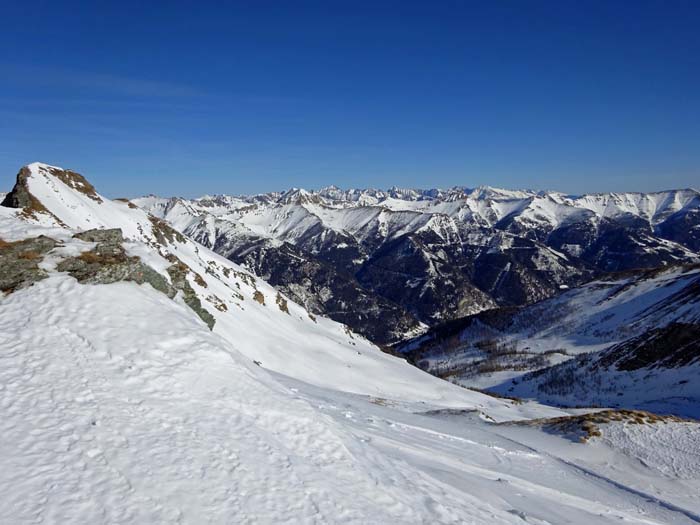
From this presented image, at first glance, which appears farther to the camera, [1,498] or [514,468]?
[514,468]

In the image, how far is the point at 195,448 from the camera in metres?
12.8

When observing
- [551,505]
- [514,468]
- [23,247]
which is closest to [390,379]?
[514,468]

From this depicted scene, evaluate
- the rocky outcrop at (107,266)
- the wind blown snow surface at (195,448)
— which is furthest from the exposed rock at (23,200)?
the rocky outcrop at (107,266)

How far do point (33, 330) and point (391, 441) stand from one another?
1499cm

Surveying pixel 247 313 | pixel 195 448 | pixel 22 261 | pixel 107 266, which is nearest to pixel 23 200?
pixel 247 313

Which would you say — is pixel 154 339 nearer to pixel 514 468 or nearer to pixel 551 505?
pixel 551 505

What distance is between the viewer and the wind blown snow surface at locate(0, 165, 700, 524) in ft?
35.7

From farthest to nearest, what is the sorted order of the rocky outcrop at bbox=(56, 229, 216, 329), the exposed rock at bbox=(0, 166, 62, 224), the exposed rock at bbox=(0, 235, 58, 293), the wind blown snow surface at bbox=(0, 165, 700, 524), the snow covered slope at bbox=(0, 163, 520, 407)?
the exposed rock at bbox=(0, 166, 62, 224), the snow covered slope at bbox=(0, 163, 520, 407), the rocky outcrop at bbox=(56, 229, 216, 329), the exposed rock at bbox=(0, 235, 58, 293), the wind blown snow surface at bbox=(0, 165, 700, 524)

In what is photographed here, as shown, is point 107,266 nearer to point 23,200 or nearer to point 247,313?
point 247,313

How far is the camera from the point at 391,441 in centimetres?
1989

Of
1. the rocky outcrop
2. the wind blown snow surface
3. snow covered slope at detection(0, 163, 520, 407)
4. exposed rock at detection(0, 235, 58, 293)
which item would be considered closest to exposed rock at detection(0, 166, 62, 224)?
snow covered slope at detection(0, 163, 520, 407)

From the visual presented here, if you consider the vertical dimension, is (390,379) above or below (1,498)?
below

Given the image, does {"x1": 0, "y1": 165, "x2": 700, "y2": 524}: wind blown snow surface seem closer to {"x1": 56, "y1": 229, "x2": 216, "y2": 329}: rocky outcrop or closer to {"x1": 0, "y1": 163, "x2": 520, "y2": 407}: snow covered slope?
{"x1": 56, "y1": 229, "x2": 216, "y2": 329}: rocky outcrop

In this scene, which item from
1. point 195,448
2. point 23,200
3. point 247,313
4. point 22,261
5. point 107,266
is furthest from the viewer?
point 247,313
